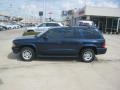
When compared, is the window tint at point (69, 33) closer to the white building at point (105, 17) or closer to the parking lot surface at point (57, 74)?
the parking lot surface at point (57, 74)

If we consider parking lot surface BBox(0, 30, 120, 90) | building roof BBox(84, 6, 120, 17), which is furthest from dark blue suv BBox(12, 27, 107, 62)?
building roof BBox(84, 6, 120, 17)

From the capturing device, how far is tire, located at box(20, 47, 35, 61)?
13961mm

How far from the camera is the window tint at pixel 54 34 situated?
1416 centimetres

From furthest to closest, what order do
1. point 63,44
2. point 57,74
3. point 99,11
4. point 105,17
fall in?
point 105,17 < point 99,11 < point 63,44 < point 57,74

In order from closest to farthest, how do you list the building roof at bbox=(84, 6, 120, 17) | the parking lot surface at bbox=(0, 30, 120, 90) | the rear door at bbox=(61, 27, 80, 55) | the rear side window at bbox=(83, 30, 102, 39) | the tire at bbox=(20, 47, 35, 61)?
the parking lot surface at bbox=(0, 30, 120, 90) < the tire at bbox=(20, 47, 35, 61) < the rear door at bbox=(61, 27, 80, 55) < the rear side window at bbox=(83, 30, 102, 39) < the building roof at bbox=(84, 6, 120, 17)

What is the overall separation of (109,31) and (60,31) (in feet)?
138

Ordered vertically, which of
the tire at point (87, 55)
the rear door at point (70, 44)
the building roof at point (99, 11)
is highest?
the building roof at point (99, 11)

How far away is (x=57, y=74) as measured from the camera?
1075 cm

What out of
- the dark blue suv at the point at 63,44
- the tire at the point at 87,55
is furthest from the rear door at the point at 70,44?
the tire at the point at 87,55

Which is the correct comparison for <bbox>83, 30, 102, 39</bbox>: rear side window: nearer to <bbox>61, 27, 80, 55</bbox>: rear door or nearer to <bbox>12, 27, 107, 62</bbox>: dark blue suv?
<bbox>12, 27, 107, 62</bbox>: dark blue suv

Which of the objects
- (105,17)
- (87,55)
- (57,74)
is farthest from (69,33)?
(105,17)

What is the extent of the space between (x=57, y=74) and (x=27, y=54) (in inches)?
142

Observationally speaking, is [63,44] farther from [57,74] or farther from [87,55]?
[57,74]

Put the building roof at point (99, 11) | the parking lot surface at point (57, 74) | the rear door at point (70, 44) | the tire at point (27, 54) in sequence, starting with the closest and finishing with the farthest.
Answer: the parking lot surface at point (57, 74), the tire at point (27, 54), the rear door at point (70, 44), the building roof at point (99, 11)
